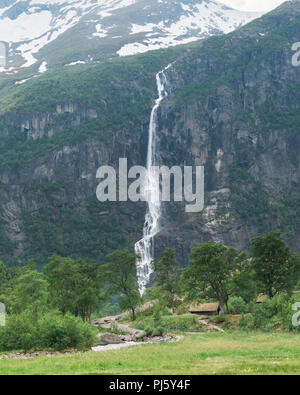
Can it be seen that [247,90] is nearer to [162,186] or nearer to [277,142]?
[277,142]

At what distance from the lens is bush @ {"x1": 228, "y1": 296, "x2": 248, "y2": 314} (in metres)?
53.8

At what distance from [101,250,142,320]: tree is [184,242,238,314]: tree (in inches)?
403

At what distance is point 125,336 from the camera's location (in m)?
49.2

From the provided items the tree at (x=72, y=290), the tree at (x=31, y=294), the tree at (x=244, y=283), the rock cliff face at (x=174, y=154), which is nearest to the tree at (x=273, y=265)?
the tree at (x=244, y=283)

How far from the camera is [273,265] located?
52.9 meters

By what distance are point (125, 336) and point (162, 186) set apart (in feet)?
370

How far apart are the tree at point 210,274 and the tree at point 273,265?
3516 millimetres

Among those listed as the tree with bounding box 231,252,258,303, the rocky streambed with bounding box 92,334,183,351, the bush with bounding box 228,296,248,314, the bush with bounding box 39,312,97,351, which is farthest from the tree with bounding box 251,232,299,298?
the bush with bounding box 39,312,97,351

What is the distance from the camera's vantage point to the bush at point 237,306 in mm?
53750

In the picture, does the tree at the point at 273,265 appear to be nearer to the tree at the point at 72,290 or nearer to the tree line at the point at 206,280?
the tree line at the point at 206,280

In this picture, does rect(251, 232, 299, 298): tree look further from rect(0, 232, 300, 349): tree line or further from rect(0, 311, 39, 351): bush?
rect(0, 311, 39, 351): bush

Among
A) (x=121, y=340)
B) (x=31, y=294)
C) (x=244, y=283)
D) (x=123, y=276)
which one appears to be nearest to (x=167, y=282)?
(x=123, y=276)

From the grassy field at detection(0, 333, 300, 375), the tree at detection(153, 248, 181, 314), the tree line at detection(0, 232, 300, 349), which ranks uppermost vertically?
the grassy field at detection(0, 333, 300, 375)
